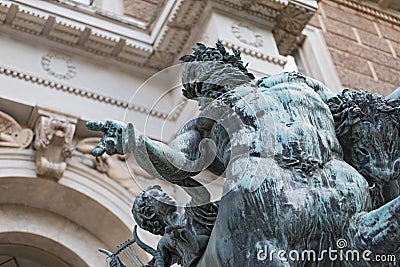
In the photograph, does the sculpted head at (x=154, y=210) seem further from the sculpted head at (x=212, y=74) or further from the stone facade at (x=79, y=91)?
the stone facade at (x=79, y=91)

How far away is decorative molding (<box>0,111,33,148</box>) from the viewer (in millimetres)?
4727

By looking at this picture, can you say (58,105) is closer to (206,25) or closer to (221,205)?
(206,25)

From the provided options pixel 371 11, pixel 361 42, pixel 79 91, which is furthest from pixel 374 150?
pixel 371 11

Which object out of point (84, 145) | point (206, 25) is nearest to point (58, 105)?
point (84, 145)

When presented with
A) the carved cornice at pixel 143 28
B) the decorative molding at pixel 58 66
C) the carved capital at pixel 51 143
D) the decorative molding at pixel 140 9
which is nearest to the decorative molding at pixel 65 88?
the decorative molding at pixel 58 66

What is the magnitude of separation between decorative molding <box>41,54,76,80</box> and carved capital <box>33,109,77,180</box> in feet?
1.66

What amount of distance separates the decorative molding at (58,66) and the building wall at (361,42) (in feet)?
11.4

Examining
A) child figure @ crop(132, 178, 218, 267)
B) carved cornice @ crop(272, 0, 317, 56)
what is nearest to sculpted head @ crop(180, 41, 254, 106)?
child figure @ crop(132, 178, 218, 267)

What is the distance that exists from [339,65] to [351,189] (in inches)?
250

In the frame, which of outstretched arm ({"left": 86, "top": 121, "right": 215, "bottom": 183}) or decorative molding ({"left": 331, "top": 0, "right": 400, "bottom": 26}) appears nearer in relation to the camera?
outstretched arm ({"left": 86, "top": 121, "right": 215, "bottom": 183})

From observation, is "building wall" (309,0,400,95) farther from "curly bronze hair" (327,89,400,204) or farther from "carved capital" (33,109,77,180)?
"curly bronze hair" (327,89,400,204)

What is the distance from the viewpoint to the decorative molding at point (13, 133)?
186 inches

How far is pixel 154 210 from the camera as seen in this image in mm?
1846

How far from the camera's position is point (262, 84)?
74.4 inches
